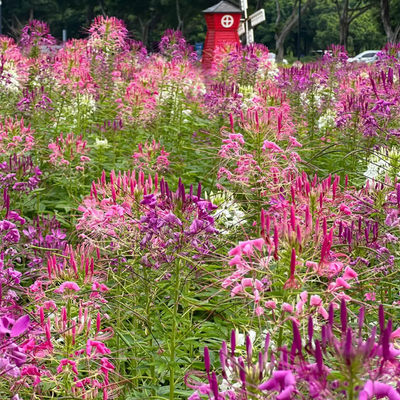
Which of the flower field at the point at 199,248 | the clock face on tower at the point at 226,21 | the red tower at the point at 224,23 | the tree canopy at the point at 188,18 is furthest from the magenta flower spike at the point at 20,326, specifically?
the tree canopy at the point at 188,18

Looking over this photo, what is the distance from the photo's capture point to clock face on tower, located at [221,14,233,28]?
60.3ft

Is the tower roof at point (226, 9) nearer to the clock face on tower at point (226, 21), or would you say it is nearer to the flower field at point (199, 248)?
the clock face on tower at point (226, 21)

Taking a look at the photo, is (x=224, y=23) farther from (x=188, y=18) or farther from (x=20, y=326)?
(x=188, y=18)

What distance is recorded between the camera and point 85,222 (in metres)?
3.26

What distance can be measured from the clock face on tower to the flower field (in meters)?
9.12

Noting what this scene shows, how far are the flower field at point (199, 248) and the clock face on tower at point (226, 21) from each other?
9116mm

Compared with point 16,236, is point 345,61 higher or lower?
higher

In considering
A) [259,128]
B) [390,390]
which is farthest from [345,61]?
[390,390]

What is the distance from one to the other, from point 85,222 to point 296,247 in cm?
157

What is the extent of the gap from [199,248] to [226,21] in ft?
54.3

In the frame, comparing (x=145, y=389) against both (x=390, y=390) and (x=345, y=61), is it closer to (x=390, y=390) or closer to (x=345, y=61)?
(x=390, y=390)

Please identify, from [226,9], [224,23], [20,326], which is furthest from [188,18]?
[20,326]

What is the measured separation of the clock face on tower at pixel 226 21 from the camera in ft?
60.3

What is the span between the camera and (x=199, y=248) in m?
2.62
